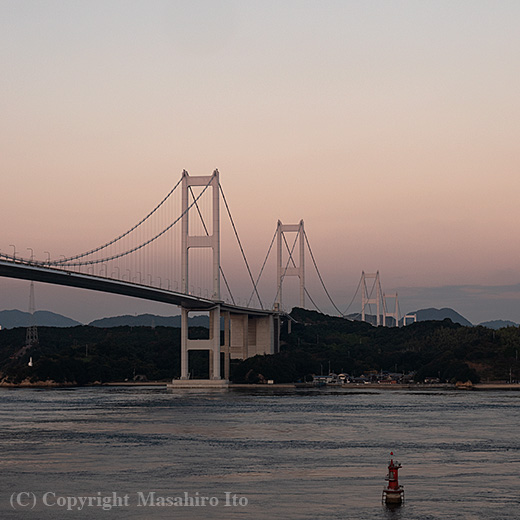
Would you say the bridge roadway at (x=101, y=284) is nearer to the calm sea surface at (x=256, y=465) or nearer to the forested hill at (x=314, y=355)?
the calm sea surface at (x=256, y=465)

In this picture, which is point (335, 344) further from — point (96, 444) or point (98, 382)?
point (96, 444)

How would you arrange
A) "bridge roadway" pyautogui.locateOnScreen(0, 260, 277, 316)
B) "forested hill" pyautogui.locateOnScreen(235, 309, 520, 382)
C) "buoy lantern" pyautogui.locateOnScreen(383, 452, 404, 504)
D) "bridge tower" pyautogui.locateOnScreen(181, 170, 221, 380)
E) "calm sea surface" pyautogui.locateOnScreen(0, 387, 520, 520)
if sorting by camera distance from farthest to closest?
"forested hill" pyautogui.locateOnScreen(235, 309, 520, 382)
"bridge tower" pyautogui.locateOnScreen(181, 170, 221, 380)
"bridge roadway" pyautogui.locateOnScreen(0, 260, 277, 316)
"buoy lantern" pyautogui.locateOnScreen(383, 452, 404, 504)
"calm sea surface" pyautogui.locateOnScreen(0, 387, 520, 520)

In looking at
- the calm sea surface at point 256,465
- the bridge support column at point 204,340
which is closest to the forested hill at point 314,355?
the bridge support column at point 204,340

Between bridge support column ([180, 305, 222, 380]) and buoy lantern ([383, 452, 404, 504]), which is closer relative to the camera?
buoy lantern ([383, 452, 404, 504])

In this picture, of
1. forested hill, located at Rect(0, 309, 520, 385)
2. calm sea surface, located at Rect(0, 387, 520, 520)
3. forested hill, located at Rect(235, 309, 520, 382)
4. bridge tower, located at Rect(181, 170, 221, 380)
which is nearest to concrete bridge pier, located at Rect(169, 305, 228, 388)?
bridge tower, located at Rect(181, 170, 221, 380)

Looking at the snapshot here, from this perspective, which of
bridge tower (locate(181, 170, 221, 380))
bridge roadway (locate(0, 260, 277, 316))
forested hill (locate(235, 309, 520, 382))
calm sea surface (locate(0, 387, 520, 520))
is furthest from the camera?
forested hill (locate(235, 309, 520, 382))

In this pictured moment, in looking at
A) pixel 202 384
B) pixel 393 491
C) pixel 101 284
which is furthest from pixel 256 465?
pixel 202 384

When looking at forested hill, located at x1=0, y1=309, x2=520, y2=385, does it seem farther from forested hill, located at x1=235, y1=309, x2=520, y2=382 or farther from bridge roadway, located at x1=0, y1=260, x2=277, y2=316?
bridge roadway, located at x1=0, y1=260, x2=277, y2=316

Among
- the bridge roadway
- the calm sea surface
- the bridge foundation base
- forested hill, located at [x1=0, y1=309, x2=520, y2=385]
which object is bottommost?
the calm sea surface
